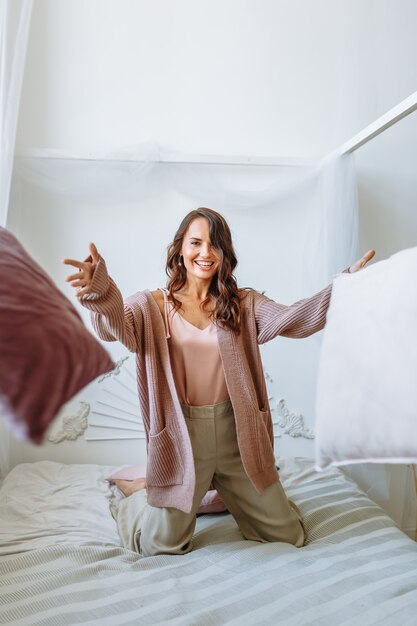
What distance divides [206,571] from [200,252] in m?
0.87

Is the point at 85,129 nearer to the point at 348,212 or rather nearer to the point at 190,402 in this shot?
Result: the point at 348,212

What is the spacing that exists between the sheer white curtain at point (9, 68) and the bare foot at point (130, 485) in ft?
3.29

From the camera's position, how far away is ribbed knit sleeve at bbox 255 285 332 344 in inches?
61.7

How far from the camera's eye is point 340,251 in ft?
7.25

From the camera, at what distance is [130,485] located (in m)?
1.99

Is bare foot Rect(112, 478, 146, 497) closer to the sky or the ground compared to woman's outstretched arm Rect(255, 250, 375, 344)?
closer to the ground

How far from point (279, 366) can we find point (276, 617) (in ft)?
4.32

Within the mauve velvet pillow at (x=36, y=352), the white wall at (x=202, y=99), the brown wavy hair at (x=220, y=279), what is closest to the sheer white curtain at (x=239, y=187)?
the white wall at (x=202, y=99)

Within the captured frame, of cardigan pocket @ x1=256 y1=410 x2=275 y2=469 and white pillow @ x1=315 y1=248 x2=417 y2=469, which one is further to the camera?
cardigan pocket @ x1=256 y1=410 x2=275 y2=469

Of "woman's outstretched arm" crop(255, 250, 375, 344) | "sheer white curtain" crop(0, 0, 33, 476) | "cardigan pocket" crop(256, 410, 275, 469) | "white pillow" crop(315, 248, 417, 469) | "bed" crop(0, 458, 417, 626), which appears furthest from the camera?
"sheer white curtain" crop(0, 0, 33, 476)

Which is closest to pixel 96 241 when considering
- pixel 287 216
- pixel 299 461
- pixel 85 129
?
pixel 85 129

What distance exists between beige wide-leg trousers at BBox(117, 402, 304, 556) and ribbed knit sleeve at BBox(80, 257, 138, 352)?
319 millimetres

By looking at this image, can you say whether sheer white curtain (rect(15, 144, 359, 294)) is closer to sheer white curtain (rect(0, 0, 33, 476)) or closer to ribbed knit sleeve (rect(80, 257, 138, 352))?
sheer white curtain (rect(0, 0, 33, 476))

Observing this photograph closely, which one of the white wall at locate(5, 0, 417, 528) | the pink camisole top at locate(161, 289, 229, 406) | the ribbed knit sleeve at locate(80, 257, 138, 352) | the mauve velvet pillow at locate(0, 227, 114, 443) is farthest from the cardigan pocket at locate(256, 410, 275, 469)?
the mauve velvet pillow at locate(0, 227, 114, 443)
